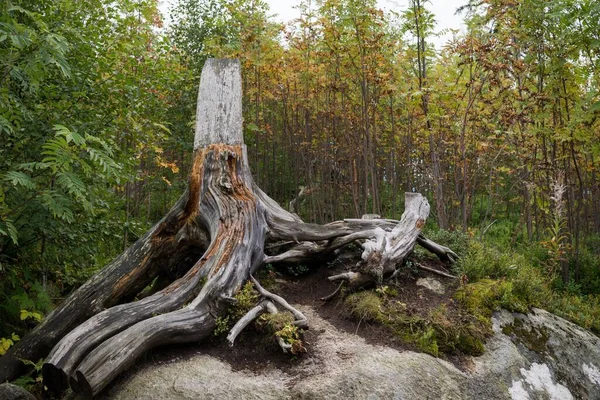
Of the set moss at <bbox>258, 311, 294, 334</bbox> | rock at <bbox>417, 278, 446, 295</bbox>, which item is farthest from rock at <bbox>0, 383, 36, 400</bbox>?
rock at <bbox>417, 278, 446, 295</bbox>

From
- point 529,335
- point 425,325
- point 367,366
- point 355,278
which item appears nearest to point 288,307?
point 355,278

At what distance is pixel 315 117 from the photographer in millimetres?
10852

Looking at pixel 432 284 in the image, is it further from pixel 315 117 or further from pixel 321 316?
pixel 315 117

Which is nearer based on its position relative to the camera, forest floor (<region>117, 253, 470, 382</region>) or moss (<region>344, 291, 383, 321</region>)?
forest floor (<region>117, 253, 470, 382</region>)

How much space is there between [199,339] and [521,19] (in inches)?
273

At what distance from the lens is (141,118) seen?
7176 millimetres

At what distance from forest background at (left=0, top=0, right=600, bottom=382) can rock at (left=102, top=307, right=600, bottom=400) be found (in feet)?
3.02

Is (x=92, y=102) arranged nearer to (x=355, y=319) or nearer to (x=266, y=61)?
(x=355, y=319)

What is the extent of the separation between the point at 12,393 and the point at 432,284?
3872mm

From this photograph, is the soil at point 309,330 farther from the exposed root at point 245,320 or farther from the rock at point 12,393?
the rock at point 12,393

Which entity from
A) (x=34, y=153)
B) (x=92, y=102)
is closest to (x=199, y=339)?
(x=34, y=153)

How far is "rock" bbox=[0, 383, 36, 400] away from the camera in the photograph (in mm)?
3686

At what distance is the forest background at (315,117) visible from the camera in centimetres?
484

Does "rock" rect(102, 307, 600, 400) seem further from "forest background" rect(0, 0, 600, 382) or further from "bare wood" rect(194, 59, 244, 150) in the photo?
"bare wood" rect(194, 59, 244, 150)
